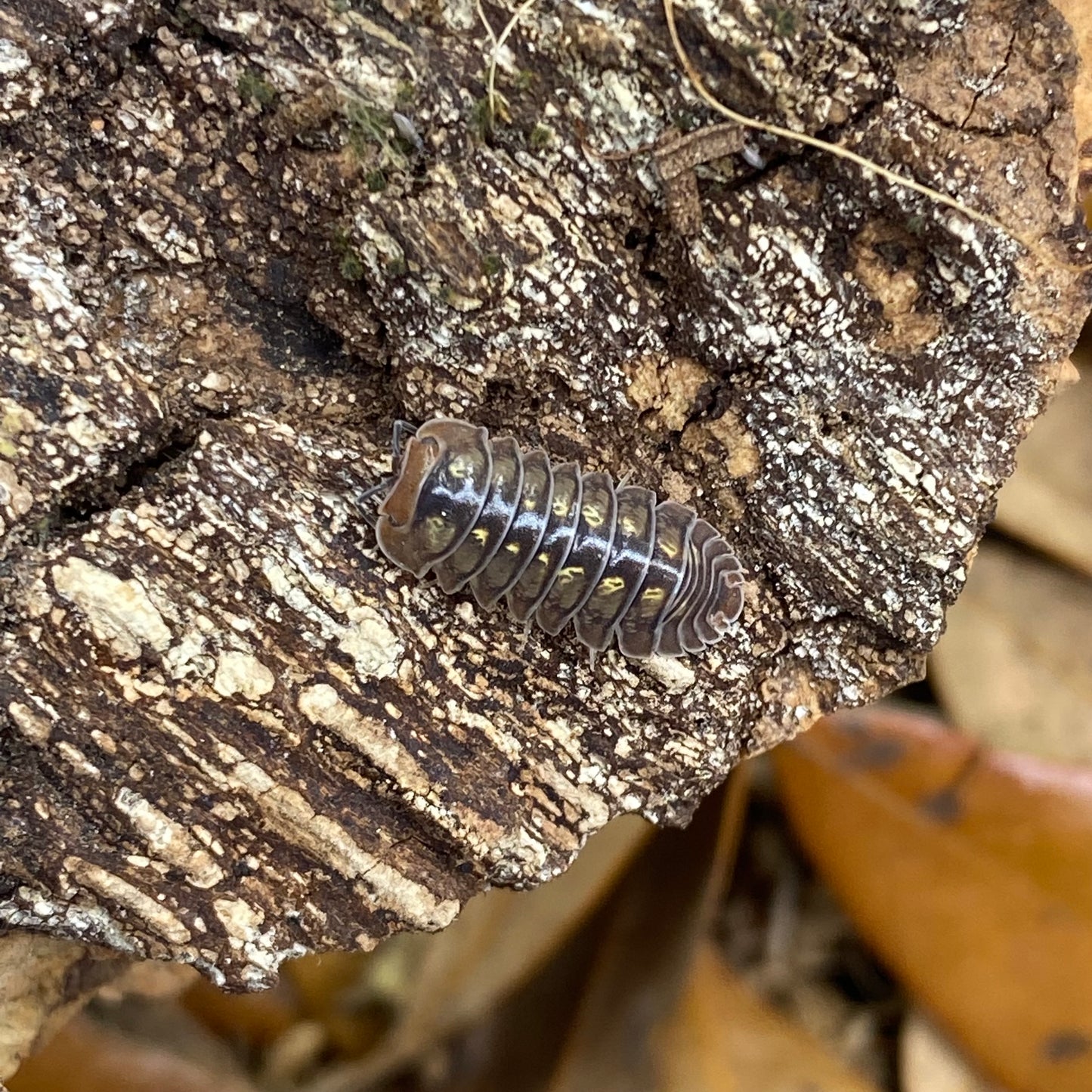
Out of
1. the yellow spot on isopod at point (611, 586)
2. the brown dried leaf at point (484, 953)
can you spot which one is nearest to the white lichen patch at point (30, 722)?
the yellow spot on isopod at point (611, 586)

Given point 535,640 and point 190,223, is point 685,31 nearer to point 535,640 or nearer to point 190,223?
point 190,223

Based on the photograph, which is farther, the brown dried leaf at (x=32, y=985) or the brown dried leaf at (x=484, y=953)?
the brown dried leaf at (x=484, y=953)

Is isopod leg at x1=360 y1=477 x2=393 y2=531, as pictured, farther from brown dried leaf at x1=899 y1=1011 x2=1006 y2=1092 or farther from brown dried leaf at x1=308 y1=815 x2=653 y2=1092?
brown dried leaf at x1=899 y1=1011 x2=1006 y2=1092

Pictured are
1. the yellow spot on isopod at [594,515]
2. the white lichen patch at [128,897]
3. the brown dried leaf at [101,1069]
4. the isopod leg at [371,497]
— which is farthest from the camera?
the brown dried leaf at [101,1069]

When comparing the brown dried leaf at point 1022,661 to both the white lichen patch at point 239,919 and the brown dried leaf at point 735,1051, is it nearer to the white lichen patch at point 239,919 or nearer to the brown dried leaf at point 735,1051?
the brown dried leaf at point 735,1051

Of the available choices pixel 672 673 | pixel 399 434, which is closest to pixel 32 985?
pixel 399 434

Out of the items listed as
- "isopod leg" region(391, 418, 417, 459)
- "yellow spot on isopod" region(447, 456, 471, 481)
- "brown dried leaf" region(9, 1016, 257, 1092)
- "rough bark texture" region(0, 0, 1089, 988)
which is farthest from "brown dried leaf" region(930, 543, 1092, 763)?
"brown dried leaf" region(9, 1016, 257, 1092)

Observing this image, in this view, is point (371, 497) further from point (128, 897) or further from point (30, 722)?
point (128, 897)

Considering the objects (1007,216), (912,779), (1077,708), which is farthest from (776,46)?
(1077,708)
